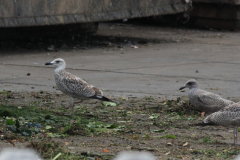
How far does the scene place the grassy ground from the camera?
5023 millimetres

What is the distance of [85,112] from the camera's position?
7430mm

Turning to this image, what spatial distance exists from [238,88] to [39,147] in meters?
5.93

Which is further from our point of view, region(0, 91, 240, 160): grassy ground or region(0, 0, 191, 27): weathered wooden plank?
region(0, 0, 191, 27): weathered wooden plank

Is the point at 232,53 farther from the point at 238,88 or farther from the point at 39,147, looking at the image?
the point at 39,147

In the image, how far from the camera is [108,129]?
6.23 m

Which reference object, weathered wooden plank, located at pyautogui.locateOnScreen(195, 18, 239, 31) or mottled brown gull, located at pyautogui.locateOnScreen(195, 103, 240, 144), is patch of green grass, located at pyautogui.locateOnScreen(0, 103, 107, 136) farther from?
weathered wooden plank, located at pyautogui.locateOnScreen(195, 18, 239, 31)

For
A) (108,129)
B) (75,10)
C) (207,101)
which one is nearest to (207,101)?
(207,101)

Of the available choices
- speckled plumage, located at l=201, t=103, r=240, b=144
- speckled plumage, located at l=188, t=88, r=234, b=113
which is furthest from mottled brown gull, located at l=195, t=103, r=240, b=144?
speckled plumage, located at l=188, t=88, r=234, b=113

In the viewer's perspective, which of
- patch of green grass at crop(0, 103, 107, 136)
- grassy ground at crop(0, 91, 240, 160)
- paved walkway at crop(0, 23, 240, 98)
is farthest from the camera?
paved walkway at crop(0, 23, 240, 98)

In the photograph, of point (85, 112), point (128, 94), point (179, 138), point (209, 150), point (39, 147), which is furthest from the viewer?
point (128, 94)

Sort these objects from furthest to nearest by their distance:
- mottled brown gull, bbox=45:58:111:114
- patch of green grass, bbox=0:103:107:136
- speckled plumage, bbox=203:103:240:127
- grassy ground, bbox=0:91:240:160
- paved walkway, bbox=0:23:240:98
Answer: paved walkway, bbox=0:23:240:98
mottled brown gull, bbox=45:58:111:114
speckled plumage, bbox=203:103:240:127
patch of green grass, bbox=0:103:107:136
grassy ground, bbox=0:91:240:160

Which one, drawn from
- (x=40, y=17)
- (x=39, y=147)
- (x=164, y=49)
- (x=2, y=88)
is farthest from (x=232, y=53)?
(x=39, y=147)

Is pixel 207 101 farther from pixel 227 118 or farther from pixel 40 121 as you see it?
pixel 40 121

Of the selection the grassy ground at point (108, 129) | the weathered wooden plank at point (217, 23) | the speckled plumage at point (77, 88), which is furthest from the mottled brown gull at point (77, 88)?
the weathered wooden plank at point (217, 23)
